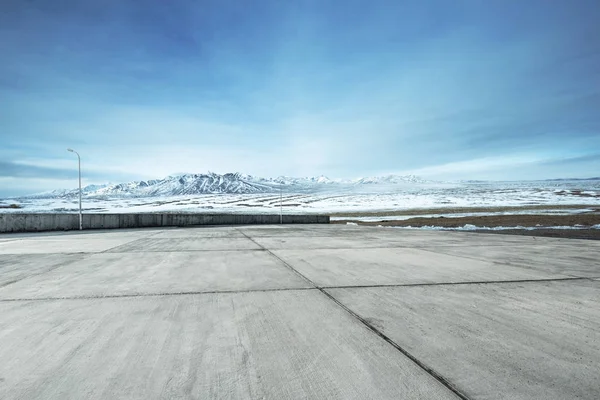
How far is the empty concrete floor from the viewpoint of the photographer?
2.31m

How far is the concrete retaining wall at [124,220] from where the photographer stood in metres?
17.8

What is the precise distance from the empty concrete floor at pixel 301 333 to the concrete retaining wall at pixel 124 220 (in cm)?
1502

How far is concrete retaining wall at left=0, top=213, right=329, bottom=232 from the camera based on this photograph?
17.8 m

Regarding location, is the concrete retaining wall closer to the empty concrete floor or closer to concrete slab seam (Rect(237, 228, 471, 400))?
the empty concrete floor

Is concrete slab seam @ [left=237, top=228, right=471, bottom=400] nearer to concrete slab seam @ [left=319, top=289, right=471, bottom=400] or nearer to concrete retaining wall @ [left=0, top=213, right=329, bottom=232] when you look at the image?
concrete slab seam @ [left=319, top=289, right=471, bottom=400]

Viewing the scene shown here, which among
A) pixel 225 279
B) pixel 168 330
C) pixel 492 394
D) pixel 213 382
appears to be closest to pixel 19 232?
pixel 225 279

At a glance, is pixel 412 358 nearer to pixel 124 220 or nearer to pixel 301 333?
pixel 301 333

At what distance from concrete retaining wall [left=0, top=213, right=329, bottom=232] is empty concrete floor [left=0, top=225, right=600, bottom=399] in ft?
49.3

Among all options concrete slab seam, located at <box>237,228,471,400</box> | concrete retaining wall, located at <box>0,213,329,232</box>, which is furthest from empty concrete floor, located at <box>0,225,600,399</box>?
concrete retaining wall, located at <box>0,213,329,232</box>

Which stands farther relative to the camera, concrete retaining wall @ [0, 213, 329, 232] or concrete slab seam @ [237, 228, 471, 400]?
concrete retaining wall @ [0, 213, 329, 232]

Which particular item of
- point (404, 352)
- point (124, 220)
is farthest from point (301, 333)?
point (124, 220)

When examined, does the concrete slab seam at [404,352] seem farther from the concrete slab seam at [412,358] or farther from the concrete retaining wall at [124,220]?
the concrete retaining wall at [124,220]

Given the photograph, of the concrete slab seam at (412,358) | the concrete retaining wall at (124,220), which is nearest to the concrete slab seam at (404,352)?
the concrete slab seam at (412,358)

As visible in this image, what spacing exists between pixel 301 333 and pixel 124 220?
21.8 m
